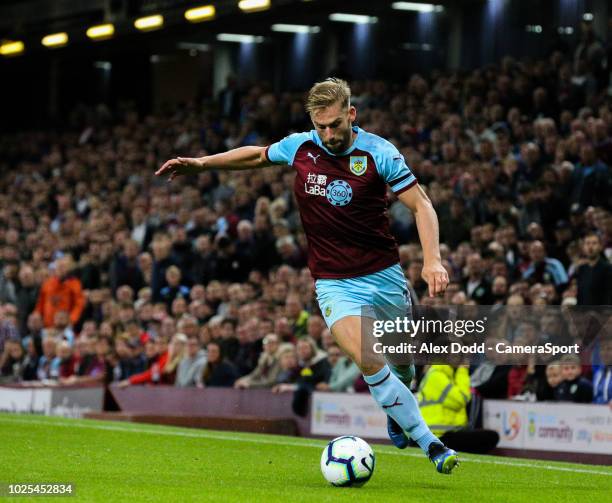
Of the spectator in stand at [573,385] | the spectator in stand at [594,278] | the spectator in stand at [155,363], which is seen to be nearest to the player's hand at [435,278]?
the spectator in stand at [573,385]

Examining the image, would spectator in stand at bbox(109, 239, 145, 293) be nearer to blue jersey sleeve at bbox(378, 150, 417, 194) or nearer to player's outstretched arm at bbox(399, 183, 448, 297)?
blue jersey sleeve at bbox(378, 150, 417, 194)

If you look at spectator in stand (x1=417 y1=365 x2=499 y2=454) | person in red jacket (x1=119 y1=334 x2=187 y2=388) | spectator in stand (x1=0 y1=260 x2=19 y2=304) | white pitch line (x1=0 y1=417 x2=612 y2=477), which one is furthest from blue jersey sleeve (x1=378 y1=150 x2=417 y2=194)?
spectator in stand (x1=0 y1=260 x2=19 y2=304)

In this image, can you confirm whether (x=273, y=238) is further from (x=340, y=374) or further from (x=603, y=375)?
(x=603, y=375)

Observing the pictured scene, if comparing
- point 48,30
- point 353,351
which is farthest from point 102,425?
point 48,30

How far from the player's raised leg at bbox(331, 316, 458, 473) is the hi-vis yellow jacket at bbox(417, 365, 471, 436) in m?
5.14

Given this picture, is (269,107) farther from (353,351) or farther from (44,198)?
(353,351)

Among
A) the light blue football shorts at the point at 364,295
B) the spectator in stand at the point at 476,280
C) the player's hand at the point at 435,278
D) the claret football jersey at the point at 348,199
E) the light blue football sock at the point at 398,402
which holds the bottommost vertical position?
the light blue football sock at the point at 398,402

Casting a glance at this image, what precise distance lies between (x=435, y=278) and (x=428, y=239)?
1.26ft

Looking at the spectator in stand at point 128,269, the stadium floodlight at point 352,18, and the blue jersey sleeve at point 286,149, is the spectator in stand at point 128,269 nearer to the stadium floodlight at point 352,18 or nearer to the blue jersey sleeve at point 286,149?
the stadium floodlight at point 352,18

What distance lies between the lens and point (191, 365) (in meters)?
17.8

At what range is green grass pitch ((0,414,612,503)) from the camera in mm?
7301

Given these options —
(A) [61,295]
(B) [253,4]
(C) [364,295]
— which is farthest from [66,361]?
(C) [364,295]

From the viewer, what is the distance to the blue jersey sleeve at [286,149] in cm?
838

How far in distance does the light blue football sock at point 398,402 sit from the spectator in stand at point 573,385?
212 inches
